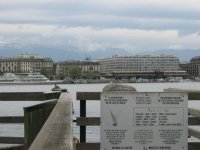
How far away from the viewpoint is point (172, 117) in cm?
768

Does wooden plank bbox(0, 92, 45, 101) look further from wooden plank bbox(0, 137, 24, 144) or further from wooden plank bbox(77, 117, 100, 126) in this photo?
wooden plank bbox(77, 117, 100, 126)

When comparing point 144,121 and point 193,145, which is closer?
point 144,121

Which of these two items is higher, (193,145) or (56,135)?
(56,135)

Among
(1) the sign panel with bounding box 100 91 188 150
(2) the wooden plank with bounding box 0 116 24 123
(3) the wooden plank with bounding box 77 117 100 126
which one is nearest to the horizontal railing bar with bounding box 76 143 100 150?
(3) the wooden plank with bounding box 77 117 100 126

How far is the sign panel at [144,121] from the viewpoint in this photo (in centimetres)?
761

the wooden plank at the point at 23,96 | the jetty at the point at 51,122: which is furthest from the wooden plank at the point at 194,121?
the wooden plank at the point at 23,96

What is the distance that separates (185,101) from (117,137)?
3.45 ft

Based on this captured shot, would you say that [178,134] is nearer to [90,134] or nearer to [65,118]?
[65,118]

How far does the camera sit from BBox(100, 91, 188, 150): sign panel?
7.61 m

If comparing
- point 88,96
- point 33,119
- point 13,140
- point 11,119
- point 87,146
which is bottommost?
point 13,140

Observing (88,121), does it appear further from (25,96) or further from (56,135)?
(56,135)

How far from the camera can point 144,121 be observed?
7.61m

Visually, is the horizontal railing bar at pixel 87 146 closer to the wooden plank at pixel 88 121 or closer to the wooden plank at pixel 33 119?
the wooden plank at pixel 88 121

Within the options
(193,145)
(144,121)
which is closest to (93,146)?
(144,121)
